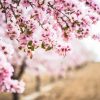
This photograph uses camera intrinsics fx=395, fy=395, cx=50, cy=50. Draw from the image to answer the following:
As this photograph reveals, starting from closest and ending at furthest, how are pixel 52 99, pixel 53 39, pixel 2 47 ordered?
pixel 2 47, pixel 53 39, pixel 52 99

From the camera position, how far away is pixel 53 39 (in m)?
8.42

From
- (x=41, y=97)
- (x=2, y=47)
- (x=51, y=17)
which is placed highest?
(x=51, y=17)

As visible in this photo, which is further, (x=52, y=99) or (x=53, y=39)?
(x=52, y=99)

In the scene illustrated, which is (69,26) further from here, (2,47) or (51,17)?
(2,47)

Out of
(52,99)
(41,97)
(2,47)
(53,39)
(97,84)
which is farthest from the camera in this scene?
(97,84)

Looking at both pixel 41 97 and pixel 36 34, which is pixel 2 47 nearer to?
pixel 36 34

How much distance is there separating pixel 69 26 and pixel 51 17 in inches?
17.6

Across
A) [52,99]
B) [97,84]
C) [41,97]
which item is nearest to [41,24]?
[52,99]

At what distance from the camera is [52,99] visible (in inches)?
1211

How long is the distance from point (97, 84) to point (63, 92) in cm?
344

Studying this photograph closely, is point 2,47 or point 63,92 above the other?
point 2,47

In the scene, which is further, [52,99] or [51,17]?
[52,99]

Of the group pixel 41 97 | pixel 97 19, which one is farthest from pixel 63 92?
pixel 97 19

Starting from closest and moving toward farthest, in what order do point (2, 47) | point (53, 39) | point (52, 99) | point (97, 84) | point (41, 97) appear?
point (2, 47) → point (53, 39) → point (52, 99) → point (41, 97) → point (97, 84)
